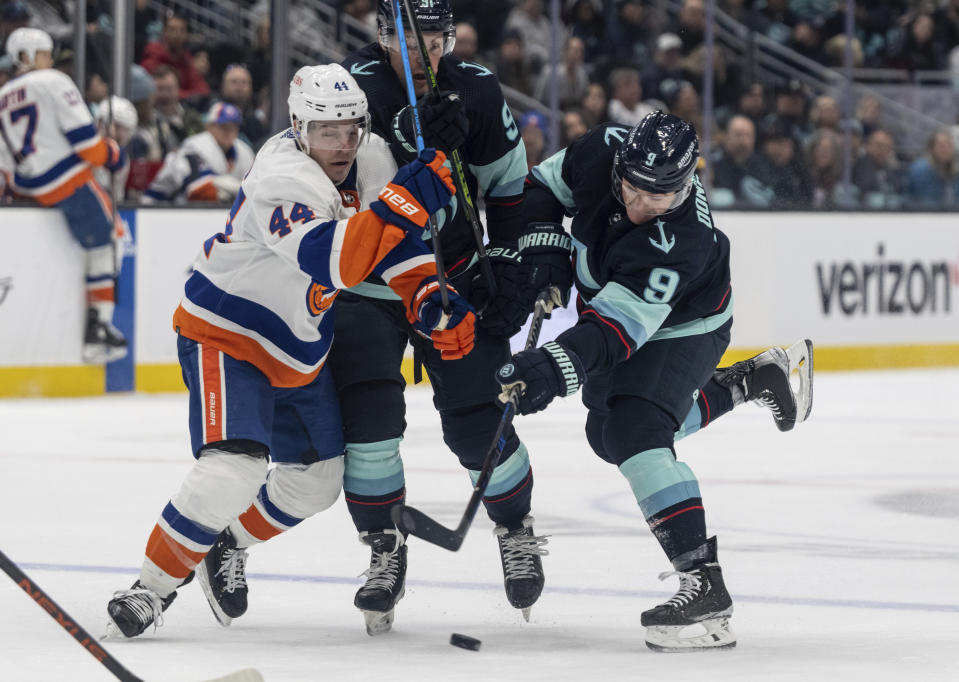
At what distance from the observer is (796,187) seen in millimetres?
9047

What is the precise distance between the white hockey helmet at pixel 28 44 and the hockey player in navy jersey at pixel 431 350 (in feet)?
13.0

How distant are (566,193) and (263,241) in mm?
747

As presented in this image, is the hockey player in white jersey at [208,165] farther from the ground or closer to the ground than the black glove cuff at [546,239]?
closer to the ground

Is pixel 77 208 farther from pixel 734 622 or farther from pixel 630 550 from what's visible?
pixel 734 622

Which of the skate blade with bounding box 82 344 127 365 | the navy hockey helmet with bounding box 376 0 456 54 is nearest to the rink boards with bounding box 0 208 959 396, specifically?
the skate blade with bounding box 82 344 127 365

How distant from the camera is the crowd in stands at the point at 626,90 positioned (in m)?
7.89

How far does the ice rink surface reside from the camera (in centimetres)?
289

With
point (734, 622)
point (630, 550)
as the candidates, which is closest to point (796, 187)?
point (630, 550)

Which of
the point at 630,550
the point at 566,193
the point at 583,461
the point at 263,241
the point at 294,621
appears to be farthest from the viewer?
the point at 583,461

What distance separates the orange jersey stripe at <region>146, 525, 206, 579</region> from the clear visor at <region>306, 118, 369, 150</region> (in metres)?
0.74

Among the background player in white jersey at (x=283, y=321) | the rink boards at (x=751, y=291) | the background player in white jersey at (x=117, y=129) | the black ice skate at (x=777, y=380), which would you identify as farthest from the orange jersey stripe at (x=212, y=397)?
the background player in white jersey at (x=117, y=129)

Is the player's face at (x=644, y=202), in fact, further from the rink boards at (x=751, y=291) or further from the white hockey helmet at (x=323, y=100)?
the rink boards at (x=751, y=291)

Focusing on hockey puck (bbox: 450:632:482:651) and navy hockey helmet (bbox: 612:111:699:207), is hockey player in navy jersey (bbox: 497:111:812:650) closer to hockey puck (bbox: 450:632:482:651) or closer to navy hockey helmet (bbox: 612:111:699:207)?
navy hockey helmet (bbox: 612:111:699:207)

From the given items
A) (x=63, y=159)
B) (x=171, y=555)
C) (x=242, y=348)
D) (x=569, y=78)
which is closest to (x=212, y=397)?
(x=242, y=348)
